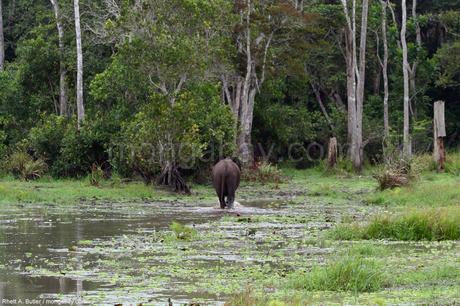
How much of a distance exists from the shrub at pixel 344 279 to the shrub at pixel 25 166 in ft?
69.0

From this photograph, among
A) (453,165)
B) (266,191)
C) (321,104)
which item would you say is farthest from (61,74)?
(453,165)

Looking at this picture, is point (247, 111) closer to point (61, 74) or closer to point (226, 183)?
point (61, 74)

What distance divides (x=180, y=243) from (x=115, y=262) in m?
2.49

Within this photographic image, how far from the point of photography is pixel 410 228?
641 inches

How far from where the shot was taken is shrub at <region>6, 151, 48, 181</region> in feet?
104

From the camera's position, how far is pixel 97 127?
32.7 metres

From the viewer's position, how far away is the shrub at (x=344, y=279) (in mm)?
11352

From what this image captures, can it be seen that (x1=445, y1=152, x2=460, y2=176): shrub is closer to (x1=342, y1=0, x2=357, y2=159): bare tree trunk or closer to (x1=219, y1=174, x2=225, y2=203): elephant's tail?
(x1=342, y1=0, x2=357, y2=159): bare tree trunk

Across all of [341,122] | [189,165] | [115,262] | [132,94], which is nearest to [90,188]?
[189,165]

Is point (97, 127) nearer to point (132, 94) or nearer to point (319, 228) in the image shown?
point (132, 94)

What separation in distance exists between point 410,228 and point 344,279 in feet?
16.9

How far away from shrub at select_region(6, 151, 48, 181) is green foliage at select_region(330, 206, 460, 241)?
16723mm
